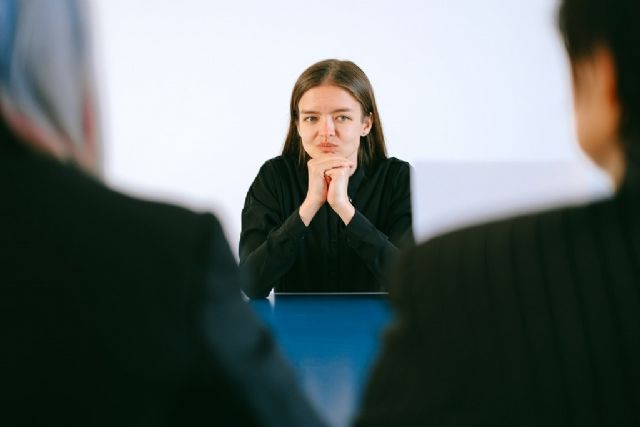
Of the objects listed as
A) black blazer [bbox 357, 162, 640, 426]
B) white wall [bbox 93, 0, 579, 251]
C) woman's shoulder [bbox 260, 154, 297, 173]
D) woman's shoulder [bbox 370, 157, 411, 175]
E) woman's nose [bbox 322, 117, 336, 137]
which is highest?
white wall [bbox 93, 0, 579, 251]

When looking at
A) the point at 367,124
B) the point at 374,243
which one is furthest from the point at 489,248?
the point at 367,124

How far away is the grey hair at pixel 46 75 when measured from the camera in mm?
410

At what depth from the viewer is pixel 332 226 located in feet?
7.35

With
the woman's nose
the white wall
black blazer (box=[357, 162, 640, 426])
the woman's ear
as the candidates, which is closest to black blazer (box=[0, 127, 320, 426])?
black blazer (box=[357, 162, 640, 426])

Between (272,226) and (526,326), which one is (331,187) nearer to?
(272,226)

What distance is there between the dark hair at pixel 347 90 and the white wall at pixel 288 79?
136 cm

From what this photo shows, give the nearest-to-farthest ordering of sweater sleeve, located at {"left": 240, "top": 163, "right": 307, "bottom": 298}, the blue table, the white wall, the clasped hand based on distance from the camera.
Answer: the blue table, sweater sleeve, located at {"left": 240, "top": 163, "right": 307, "bottom": 298}, the clasped hand, the white wall

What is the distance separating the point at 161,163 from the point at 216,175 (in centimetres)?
32

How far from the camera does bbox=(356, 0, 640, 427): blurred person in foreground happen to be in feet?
1.47

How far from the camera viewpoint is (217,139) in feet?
12.6

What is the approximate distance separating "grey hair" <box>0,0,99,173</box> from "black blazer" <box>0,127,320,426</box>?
2cm

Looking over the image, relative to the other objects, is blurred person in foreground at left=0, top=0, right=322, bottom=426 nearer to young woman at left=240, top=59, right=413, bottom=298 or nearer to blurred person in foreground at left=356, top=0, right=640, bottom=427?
blurred person in foreground at left=356, top=0, right=640, bottom=427

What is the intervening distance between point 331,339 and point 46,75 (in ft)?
2.92

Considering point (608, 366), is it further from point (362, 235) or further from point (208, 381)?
point (362, 235)
